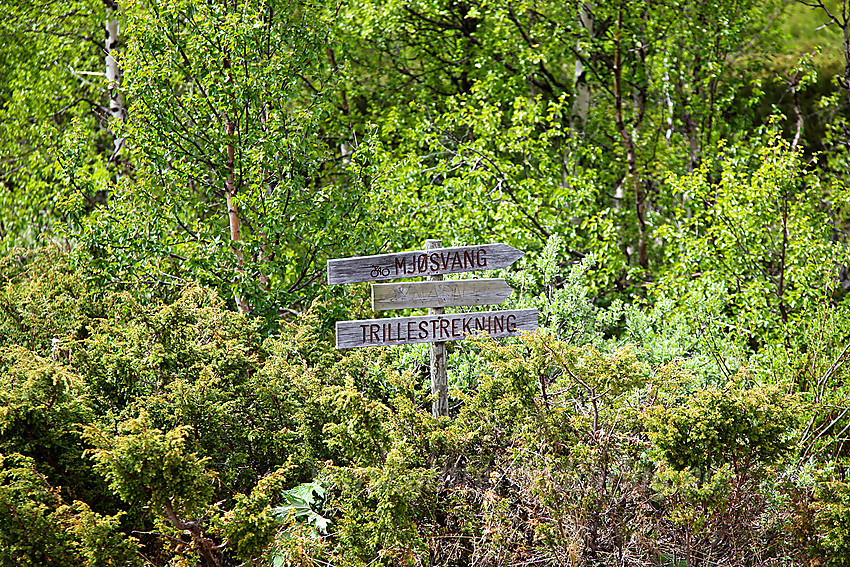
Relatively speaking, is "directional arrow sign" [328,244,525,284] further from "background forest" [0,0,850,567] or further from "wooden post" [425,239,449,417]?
"background forest" [0,0,850,567]

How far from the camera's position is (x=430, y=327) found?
4266 millimetres

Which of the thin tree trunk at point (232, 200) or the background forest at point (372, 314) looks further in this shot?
the thin tree trunk at point (232, 200)

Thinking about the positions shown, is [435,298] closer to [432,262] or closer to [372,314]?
[432,262]

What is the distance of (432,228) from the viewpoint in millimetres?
7270

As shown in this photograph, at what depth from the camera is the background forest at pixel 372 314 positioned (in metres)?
3.19

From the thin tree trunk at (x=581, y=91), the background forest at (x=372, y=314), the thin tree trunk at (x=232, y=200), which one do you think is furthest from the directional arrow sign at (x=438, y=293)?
the thin tree trunk at (x=581, y=91)

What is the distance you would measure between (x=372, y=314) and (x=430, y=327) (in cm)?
178

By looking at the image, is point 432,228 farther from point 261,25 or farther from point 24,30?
point 24,30

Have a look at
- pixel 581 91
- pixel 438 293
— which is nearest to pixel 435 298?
pixel 438 293

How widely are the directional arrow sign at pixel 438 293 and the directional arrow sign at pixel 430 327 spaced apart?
0.13 m

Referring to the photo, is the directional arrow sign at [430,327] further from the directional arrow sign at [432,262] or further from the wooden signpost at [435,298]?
the directional arrow sign at [432,262]

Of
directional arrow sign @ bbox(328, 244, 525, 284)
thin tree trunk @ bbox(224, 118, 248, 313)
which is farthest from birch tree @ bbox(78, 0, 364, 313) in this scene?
directional arrow sign @ bbox(328, 244, 525, 284)

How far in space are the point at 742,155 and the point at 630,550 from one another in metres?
6.02

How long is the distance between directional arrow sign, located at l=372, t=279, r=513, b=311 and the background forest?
0.40m
